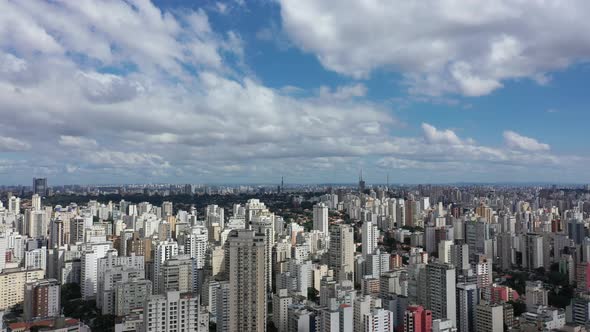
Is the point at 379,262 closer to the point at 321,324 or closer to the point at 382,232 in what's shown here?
the point at 321,324

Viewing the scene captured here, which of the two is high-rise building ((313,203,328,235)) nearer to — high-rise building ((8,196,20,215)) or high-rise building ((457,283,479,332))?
high-rise building ((457,283,479,332))

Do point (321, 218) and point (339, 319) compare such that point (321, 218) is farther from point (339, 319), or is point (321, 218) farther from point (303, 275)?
point (339, 319)

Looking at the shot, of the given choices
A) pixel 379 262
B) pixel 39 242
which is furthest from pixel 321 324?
pixel 39 242

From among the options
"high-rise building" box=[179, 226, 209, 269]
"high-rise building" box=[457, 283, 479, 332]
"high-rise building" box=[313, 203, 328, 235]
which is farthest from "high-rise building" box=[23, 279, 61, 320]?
"high-rise building" box=[313, 203, 328, 235]

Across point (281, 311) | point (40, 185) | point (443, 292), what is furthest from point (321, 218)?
point (40, 185)

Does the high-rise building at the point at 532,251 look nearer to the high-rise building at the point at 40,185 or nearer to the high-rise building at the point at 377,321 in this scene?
the high-rise building at the point at 377,321

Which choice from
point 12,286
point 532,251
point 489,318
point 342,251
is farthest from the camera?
point 532,251
